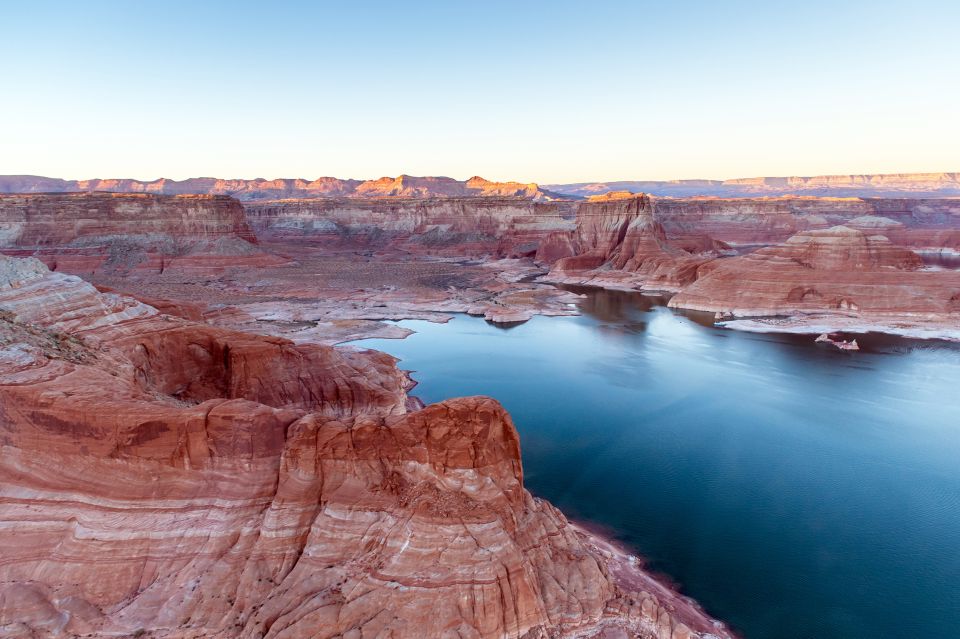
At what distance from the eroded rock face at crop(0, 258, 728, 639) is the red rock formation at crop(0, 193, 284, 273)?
8077cm

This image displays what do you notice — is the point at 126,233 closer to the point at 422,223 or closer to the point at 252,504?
the point at 422,223

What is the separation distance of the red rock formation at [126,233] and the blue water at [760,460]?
55.2m

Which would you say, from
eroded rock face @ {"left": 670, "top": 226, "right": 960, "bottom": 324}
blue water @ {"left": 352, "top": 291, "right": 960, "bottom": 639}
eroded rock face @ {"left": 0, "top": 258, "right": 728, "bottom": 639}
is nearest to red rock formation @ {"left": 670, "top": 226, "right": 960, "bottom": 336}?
eroded rock face @ {"left": 670, "top": 226, "right": 960, "bottom": 324}

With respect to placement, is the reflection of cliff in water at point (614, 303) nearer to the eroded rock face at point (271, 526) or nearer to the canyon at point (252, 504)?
the canyon at point (252, 504)

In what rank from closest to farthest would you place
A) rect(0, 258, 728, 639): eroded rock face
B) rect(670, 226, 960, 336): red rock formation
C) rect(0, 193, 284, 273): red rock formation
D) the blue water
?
rect(0, 258, 728, 639): eroded rock face
the blue water
rect(670, 226, 960, 336): red rock formation
rect(0, 193, 284, 273): red rock formation

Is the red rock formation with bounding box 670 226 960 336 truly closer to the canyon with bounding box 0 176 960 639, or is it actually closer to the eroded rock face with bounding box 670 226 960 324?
the eroded rock face with bounding box 670 226 960 324

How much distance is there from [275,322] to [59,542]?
4401 centimetres

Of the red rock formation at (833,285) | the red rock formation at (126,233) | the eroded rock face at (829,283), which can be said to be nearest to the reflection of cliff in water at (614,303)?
the eroded rock face at (829,283)

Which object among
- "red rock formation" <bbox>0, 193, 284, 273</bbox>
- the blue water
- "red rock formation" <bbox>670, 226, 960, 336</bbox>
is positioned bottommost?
the blue water

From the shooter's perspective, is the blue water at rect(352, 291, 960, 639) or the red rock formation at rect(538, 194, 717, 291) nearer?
the blue water at rect(352, 291, 960, 639)

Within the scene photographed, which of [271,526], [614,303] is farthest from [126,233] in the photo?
[271,526]

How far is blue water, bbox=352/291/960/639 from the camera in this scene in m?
18.4

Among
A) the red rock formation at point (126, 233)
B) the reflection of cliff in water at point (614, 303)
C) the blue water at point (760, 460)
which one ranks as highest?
the red rock formation at point (126, 233)

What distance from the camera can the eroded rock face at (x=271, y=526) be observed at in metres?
12.7
